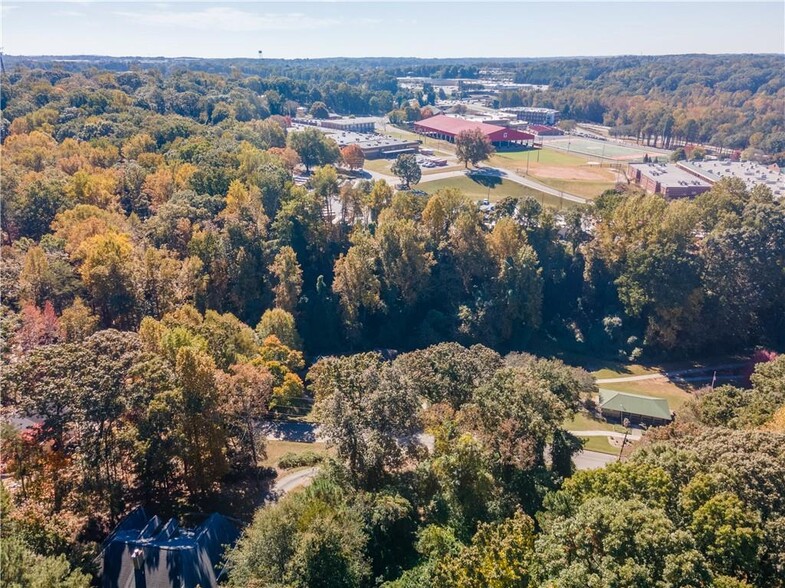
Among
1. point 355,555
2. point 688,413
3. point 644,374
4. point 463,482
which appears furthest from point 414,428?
point 644,374

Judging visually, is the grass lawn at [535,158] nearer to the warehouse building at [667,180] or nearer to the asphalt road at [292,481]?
the warehouse building at [667,180]

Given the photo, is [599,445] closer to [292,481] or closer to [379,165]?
[292,481]

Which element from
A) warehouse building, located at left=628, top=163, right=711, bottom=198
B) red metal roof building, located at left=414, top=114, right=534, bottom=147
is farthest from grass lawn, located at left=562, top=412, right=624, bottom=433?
red metal roof building, located at left=414, top=114, right=534, bottom=147

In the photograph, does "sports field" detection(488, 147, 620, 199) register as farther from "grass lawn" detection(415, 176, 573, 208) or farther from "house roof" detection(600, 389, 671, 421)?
"house roof" detection(600, 389, 671, 421)

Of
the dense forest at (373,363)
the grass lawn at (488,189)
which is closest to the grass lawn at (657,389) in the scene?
the dense forest at (373,363)

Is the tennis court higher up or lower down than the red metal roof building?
lower down

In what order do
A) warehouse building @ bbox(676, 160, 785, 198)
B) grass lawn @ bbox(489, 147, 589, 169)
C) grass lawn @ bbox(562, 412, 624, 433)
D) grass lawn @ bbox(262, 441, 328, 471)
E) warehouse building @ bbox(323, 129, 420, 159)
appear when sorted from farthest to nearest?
warehouse building @ bbox(323, 129, 420, 159) < grass lawn @ bbox(489, 147, 589, 169) < warehouse building @ bbox(676, 160, 785, 198) < grass lawn @ bbox(562, 412, 624, 433) < grass lawn @ bbox(262, 441, 328, 471)
